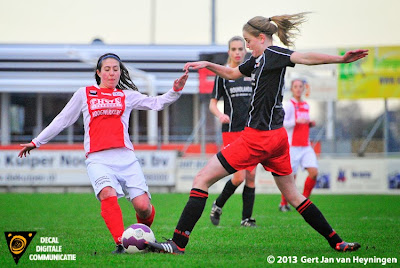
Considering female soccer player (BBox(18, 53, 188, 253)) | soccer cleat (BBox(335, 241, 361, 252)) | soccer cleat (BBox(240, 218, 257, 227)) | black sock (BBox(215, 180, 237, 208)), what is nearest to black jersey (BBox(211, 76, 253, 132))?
black sock (BBox(215, 180, 237, 208))

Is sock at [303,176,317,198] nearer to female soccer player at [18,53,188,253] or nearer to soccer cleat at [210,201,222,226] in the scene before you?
soccer cleat at [210,201,222,226]

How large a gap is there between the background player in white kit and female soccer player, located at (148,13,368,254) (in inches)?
234

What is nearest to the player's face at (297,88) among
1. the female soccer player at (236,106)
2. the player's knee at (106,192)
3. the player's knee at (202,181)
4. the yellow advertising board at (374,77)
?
the female soccer player at (236,106)

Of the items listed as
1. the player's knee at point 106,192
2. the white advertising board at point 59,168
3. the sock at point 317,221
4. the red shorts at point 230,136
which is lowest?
the white advertising board at point 59,168

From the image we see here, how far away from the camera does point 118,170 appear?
7.04 metres

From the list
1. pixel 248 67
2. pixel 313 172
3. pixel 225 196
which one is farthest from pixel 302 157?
pixel 248 67

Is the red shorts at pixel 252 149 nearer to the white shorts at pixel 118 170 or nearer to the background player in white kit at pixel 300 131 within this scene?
the white shorts at pixel 118 170

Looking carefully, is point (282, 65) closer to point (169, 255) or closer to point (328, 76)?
point (169, 255)

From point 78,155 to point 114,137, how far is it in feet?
45.7

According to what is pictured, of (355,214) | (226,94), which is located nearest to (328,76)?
(355,214)

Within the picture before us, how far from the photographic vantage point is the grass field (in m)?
6.52

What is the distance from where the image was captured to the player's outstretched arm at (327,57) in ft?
20.0

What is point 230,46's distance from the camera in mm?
9719

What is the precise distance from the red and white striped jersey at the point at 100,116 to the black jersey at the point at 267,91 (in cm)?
91
